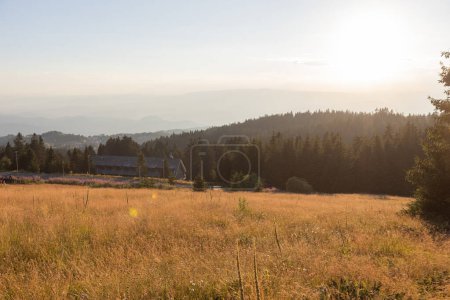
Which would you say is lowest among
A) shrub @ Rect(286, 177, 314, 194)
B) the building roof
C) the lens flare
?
shrub @ Rect(286, 177, 314, 194)

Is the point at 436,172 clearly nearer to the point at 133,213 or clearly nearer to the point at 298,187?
the point at 133,213

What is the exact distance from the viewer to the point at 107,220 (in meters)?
10.1

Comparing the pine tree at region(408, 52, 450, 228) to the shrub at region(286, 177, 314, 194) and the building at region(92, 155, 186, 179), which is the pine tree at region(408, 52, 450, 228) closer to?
the shrub at region(286, 177, 314, 194)

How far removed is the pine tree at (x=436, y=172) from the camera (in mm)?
14102

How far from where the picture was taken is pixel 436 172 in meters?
14.3

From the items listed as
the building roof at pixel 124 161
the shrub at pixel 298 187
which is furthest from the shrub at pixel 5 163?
the shrub at pixel 298 187

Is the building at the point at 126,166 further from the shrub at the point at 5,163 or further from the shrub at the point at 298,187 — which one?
the shrub at the point at 298,187

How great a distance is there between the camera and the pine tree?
1410cm

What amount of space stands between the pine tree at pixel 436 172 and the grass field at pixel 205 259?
4269 mm

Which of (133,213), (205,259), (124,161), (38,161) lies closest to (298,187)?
(133,213)

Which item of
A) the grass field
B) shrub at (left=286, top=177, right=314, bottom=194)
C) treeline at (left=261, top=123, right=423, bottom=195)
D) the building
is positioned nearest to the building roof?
the building

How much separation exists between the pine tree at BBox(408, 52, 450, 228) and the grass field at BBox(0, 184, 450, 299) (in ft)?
14.0

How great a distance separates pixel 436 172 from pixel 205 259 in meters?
12.2

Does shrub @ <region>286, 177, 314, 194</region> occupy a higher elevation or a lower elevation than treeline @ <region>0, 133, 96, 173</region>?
lower
